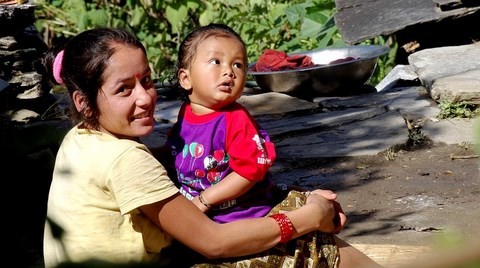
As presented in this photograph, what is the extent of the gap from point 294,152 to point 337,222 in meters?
2.25

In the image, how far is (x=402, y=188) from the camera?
4391mm

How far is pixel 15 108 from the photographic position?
13.2ft

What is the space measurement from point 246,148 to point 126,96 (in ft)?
1.26

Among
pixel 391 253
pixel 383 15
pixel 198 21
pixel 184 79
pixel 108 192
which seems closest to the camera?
pixel 108 192

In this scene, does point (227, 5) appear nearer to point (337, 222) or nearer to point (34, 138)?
point (337, 222)

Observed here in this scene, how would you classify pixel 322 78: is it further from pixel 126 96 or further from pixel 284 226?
pixel 126 96

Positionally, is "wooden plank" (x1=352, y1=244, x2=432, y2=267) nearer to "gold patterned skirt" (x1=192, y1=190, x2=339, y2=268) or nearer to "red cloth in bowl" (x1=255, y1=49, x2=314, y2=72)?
"gold patterned skirt" (x1=192, y1=190, x2=339, y2=268)

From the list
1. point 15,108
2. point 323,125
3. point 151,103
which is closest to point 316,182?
point 323,125

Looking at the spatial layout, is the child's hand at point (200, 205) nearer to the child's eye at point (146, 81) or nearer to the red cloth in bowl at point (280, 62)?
the child's eye at point (146, 81)

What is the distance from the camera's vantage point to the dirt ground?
3.75 m

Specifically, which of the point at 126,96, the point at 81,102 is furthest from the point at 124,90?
the point at 81,102

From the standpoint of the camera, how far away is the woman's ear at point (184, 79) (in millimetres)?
2797

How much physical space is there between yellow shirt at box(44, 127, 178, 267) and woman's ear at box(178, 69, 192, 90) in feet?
1.53

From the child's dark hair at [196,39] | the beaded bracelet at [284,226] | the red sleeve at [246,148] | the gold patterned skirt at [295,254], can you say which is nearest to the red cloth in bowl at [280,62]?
the child's dark hair at [196,39]
